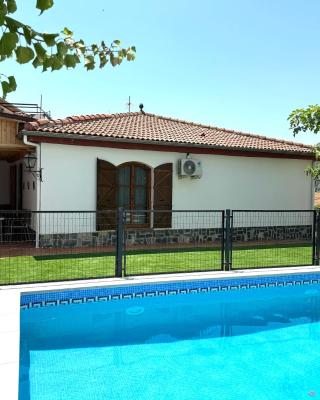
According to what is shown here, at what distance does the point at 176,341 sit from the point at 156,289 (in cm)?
156

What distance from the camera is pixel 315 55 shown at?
13352mm

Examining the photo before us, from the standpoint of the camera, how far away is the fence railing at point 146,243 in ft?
27.0

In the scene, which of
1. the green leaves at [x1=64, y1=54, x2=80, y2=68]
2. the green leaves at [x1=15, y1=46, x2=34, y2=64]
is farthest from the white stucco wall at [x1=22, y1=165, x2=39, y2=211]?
the green leaves at [x1=15, y1=46, x2=34, y2=64]

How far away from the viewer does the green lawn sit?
26.0ft

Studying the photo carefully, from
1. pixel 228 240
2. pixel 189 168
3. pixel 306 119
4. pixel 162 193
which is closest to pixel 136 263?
pixel 228 240

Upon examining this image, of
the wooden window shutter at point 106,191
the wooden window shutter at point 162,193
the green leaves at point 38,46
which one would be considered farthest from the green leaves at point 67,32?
the wooden window shutter at point 162,193

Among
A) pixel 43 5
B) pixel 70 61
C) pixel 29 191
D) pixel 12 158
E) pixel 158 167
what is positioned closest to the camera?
pixel 43 5

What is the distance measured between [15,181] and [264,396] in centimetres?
1435

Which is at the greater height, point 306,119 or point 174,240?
point 306,119

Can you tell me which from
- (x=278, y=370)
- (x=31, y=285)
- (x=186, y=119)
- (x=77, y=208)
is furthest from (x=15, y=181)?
(x=278, y=370)

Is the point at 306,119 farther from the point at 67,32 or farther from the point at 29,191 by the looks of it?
the point at 67,32

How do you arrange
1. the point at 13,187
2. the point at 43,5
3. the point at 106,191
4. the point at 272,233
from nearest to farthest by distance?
the point at 43,5, the point at 106,191, the point at 272,233, the point at 13,187

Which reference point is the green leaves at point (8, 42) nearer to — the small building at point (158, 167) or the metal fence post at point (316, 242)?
the metal fence post at point (316, 242)

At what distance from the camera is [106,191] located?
12086mm
